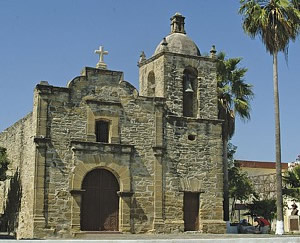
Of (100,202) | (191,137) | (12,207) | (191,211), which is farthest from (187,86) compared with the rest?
(12,207)

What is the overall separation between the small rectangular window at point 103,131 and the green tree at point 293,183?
509 inches

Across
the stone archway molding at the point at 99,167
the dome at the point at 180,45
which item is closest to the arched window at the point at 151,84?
the dome at the point at 180,45

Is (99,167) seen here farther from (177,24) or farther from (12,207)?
(177,24)

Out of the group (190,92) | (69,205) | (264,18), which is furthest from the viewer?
(190,92)

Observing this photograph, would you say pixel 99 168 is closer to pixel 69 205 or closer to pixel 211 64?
pixel 69 205

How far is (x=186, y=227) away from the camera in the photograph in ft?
85.4

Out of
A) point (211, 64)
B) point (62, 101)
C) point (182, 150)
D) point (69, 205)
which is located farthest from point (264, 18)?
point (69, 205)

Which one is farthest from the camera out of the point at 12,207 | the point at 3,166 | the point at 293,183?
the point at 293,183

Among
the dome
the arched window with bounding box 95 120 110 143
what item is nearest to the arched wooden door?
the arched window with bounding box 95 120 110 143

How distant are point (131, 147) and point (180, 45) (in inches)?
236

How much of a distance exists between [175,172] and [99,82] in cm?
543

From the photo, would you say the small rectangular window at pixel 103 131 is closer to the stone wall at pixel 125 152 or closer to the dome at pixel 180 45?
the stone wall at pixel 125 152

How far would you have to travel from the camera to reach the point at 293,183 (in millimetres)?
→ 33469

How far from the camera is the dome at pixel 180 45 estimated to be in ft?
90.7
